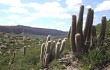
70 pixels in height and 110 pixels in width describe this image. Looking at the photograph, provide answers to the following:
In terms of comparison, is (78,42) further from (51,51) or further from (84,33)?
(51,51)

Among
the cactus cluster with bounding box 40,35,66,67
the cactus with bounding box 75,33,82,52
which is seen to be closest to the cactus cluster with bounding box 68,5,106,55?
the cactus with bounding box 75,33,82,52

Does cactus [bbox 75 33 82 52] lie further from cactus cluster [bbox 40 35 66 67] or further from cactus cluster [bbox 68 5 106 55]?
cactus cluster [bbox 40 35 66 67]

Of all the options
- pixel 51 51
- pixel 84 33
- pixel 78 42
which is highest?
pixel 84 33

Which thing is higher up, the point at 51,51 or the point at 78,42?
the point at 78,42

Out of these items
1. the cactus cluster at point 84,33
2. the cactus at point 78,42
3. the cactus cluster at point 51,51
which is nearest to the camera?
the cactus at point 78,42

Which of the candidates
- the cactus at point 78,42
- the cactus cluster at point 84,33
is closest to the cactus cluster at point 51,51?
the cactus cluster at point 84,33

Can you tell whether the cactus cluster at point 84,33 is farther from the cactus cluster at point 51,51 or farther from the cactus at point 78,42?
the cactus cluster at point 51,51

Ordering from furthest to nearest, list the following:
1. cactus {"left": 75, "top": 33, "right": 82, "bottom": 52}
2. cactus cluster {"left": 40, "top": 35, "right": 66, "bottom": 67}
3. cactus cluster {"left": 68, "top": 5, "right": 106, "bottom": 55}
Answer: cactus cluster {"left": 40, "top": 35, "right": 66, "bottom": 67}, cactus cluster {"left": 68, "top": 5, "right": 106, "bottom": 55}, cactus {"left": 75, "top": 33, "right": 82, "bottom": 52}

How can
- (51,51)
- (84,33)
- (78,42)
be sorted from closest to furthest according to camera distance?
1. (78,42)
2. (84,33)
3. (51,51)

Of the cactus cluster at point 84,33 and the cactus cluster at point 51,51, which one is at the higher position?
the cactus cluster at point 84,33

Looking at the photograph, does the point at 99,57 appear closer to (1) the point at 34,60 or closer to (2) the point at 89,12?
(2) the point at 89,12

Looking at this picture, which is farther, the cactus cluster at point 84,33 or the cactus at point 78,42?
the cactus cluster at point 84,33

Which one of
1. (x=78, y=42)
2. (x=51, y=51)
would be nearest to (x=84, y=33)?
(x=78, y=42)

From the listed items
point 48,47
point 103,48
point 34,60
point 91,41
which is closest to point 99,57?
point 103,48
